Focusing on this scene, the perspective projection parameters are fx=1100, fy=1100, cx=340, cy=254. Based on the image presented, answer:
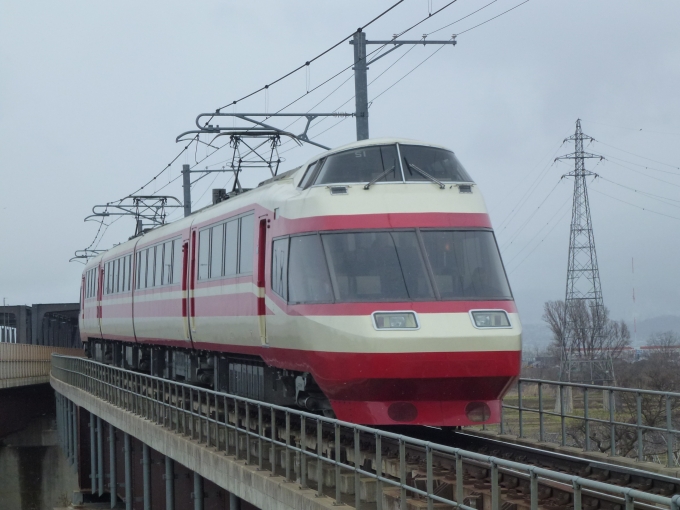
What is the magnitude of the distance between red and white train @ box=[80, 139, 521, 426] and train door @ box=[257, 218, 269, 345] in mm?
17

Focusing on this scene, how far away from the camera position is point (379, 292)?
12.5 m

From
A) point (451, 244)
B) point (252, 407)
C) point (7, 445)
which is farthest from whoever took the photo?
point (7, 445)

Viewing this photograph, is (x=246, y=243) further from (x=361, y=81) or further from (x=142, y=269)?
(x=142, y=269)

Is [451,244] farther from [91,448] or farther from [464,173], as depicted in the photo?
[91,448]

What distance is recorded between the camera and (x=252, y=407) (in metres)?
18.0

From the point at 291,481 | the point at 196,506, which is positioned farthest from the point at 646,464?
the point at 196,506

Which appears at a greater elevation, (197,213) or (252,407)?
(197,213)

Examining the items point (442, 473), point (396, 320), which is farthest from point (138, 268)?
point (442, 473)

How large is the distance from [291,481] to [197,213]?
9.34 m

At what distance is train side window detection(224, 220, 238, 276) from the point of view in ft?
54.0

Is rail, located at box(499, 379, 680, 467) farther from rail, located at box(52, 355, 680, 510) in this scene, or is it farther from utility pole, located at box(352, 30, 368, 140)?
utility pole, located at box(352, 30, 368, 140)

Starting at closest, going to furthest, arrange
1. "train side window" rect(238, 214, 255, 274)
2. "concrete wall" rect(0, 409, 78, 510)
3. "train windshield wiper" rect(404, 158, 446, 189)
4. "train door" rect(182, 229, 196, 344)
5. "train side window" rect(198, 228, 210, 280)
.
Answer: "train windshield wiper" rect(404, 158, 446, 189), "train side window" rect(238, 214, 255, 274), "train side window" rect(198, 228, 210, 280), "train door" rect(182, 229, 196, 344), "concrete wall" rect(0, 409, 78, 510)

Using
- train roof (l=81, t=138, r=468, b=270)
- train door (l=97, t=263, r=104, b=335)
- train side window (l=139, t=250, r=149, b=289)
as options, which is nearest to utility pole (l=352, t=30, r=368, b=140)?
train roof (l=81, t=138, r=468, b=270)

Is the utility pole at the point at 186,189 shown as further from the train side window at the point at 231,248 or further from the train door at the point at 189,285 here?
the train side window at the point at 231,248
